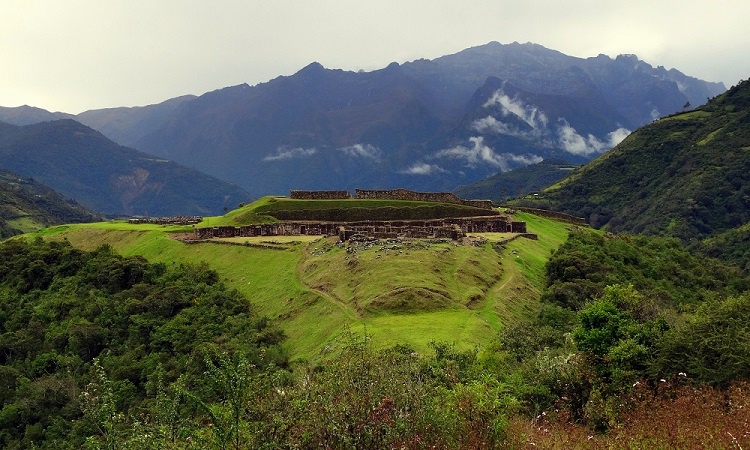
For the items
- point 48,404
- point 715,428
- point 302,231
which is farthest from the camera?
point 302,231

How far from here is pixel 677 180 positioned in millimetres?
130250

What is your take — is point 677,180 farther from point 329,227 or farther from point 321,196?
point 329,227

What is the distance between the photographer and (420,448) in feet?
39.9

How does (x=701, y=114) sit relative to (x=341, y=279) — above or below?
above

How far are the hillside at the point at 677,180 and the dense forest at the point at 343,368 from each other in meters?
61.3

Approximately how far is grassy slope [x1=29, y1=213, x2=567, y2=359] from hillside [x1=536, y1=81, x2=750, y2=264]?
76.1 meters

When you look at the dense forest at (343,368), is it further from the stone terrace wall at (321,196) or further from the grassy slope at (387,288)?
the stone terrace wall at (321,196)

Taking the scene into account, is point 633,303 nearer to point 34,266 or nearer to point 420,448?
point 420,448

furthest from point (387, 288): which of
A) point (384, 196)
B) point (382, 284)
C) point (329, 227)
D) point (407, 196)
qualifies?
point (384, 196)

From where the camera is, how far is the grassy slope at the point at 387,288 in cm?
3106

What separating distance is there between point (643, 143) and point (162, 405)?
6318 inches

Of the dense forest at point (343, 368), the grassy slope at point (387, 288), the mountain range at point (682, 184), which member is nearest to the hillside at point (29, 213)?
the dense forest at point (343, 368)

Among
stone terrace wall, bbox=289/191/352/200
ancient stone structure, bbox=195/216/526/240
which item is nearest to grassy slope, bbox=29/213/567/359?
ancient stone structure, bbox=195/216/526/240

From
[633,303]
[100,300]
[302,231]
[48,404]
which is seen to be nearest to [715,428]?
[633,303]
